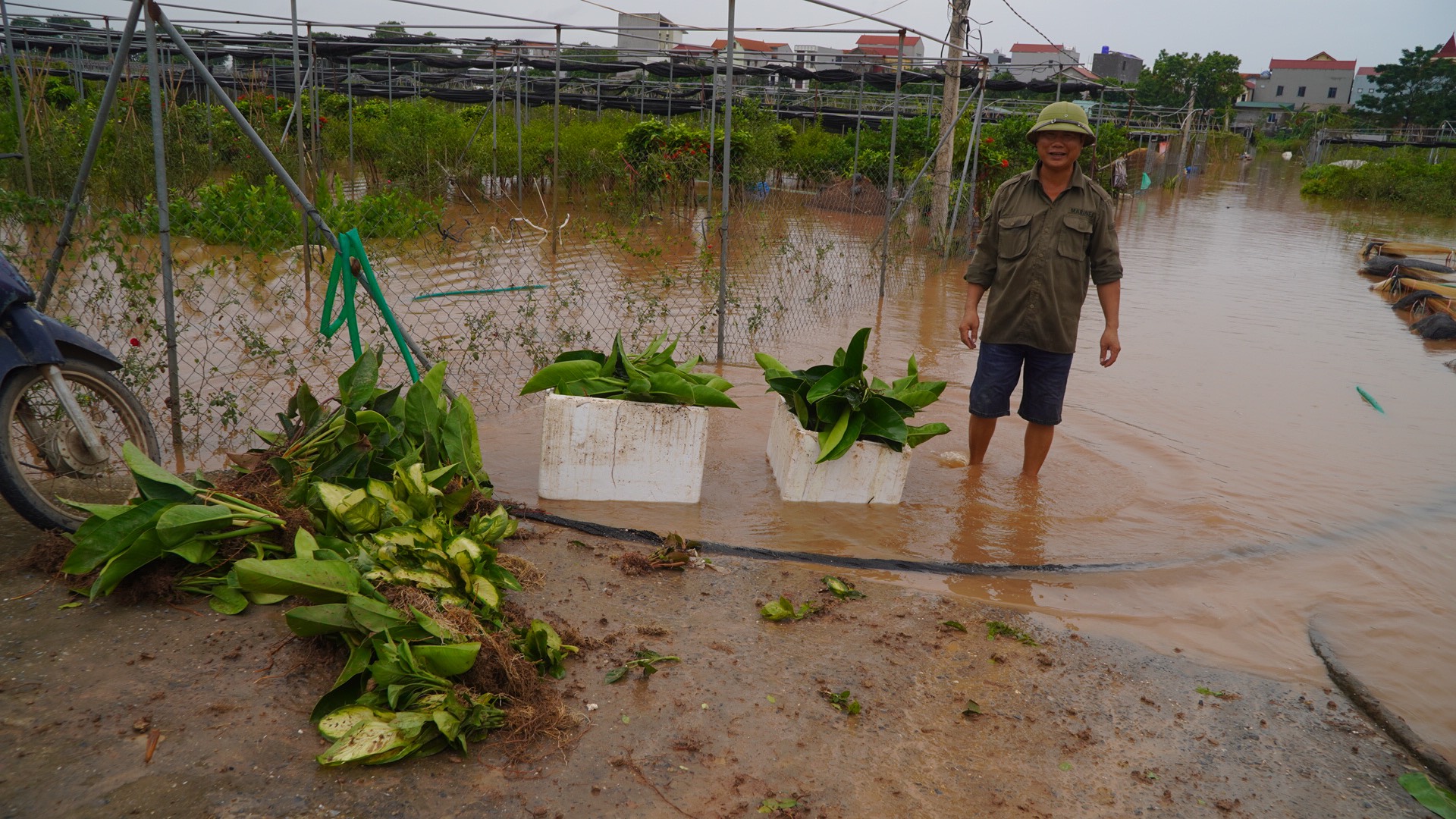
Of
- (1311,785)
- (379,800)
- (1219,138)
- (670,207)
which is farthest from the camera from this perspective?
(1219,138)

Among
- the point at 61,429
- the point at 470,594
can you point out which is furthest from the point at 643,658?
the point at 61,429

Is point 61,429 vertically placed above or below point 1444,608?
above

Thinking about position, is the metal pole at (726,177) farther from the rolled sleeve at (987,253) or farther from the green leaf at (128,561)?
the green leaf at (128,561)

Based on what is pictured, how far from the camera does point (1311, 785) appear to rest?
8.20ft

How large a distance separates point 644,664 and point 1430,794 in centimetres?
207

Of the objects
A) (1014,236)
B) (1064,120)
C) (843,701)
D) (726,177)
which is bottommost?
(843,701)

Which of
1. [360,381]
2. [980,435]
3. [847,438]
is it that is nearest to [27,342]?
[360,381]

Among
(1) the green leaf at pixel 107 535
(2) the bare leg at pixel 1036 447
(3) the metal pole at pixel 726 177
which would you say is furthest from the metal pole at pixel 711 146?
(1) the green leaf at pixel 107 535

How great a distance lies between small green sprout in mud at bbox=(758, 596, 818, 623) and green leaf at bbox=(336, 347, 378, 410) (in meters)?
1.67

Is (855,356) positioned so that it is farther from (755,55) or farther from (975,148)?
(755,55)

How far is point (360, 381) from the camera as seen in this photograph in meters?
3.59

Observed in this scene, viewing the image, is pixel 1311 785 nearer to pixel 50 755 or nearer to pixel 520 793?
pixel 520 793

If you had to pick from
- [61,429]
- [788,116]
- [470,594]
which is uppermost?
[788,116]

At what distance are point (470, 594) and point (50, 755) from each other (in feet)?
3.39
